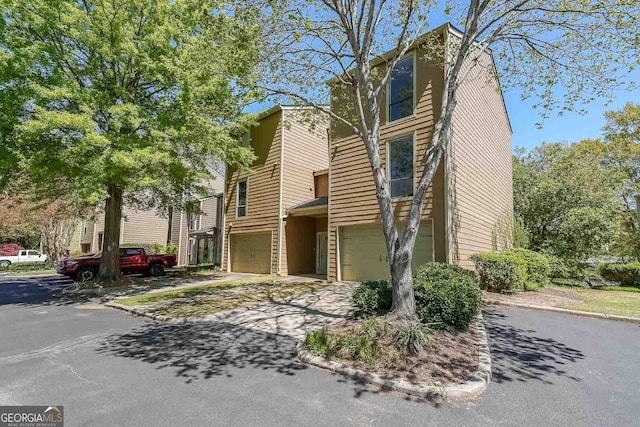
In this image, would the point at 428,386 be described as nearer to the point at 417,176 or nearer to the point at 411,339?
the point at 411,339

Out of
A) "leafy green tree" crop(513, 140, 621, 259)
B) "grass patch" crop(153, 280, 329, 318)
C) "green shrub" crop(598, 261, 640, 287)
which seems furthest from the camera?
"leafy green tree" crop(513, 140, 621, 259)

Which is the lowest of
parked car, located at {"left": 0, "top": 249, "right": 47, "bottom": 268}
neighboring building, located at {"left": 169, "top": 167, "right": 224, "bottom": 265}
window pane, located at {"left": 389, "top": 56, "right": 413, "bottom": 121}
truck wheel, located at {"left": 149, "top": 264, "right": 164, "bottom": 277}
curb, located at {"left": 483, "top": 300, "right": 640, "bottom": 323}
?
curb, located at {"left": 483, "top": 300, "right": 640, "bottom": 323}

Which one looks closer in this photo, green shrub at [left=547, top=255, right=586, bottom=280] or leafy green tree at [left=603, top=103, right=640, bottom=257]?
green shrub at [left=547, top=255, right=586, bottom=280]

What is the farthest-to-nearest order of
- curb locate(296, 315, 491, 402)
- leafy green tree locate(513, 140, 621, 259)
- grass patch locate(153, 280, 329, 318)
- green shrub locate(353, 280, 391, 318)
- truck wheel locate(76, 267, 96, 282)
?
truck wheel locate(76, 267, 96, 282)
leafy green tree locate(513, 140, 621, 259)
grass patch locate(153, 280, 329, 318)
green shrub locate(353, 280, 391, 318)
curb locate(296, 315, 491, 402)

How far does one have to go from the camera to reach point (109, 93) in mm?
12984

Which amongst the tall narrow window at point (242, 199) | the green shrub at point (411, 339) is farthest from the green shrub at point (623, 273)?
the tall narrow window at point (242, 199)

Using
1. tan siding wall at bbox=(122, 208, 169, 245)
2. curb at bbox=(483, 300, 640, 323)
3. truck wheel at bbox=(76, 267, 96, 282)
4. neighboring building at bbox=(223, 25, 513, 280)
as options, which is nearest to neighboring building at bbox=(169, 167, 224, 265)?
tan siding wall at bbox=(122, 208, 169, 245)

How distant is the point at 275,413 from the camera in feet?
12.6

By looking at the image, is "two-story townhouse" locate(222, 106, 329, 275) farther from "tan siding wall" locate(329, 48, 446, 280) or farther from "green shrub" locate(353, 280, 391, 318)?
"green shrub" locate(353, 280, 391, 318)

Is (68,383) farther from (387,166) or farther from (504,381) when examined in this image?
(387,166)

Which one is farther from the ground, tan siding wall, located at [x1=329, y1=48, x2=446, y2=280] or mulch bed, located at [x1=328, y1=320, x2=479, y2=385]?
tan siding wall, located at [x1=329, y1=48, x2=446, y2=280]

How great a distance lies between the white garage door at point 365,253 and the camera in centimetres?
1282

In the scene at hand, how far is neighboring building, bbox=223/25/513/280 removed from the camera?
11.5m

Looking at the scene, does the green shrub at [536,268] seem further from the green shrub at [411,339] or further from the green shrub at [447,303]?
the green shrub at [411,339]
